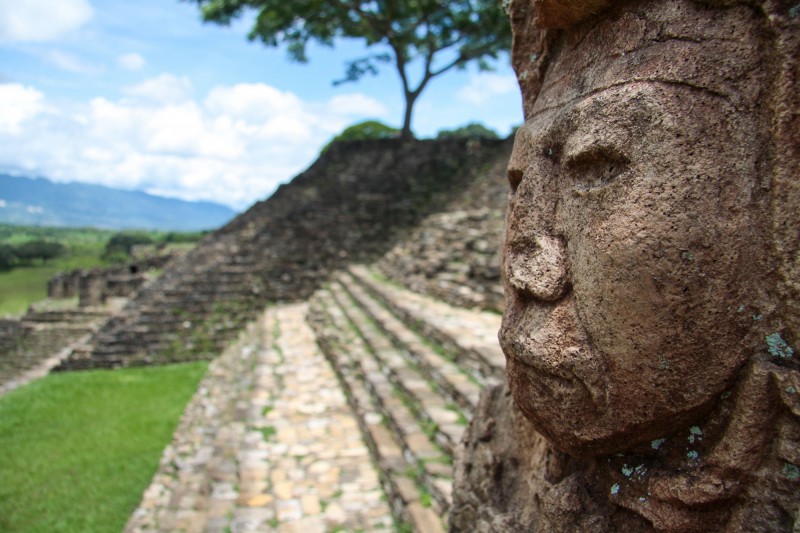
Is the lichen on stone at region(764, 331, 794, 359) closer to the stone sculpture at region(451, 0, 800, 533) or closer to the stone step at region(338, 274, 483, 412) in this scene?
the stone sculpture at region(451, 0, 800, 533)

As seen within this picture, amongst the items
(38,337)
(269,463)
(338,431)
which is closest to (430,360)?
(338,431)

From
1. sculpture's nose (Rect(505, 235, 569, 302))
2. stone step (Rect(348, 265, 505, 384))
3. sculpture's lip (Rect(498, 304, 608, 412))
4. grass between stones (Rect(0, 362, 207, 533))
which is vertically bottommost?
grass between stones (Rect(0, 362, 207, 533))

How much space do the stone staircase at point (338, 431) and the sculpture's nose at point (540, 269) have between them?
1.29m

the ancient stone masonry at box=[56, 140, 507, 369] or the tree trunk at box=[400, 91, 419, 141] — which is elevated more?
the tree trunk at box=[400, 91, 419, 141]

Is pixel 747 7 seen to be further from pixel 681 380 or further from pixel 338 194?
pixel 338 194

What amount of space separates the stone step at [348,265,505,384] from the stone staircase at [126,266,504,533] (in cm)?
2

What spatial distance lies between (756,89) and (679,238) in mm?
326

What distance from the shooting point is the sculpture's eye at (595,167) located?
1223 mm

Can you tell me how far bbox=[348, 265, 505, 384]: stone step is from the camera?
462 cm

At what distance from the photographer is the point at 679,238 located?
1123 mm

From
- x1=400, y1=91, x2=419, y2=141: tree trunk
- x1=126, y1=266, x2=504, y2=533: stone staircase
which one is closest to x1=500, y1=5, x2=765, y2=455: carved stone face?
x1=126, y1=266, x2=504, y2=533: stone staircase

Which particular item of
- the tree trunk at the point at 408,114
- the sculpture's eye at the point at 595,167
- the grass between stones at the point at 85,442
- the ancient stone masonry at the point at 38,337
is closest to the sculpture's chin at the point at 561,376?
the sculpture's eye at the point at 595,167

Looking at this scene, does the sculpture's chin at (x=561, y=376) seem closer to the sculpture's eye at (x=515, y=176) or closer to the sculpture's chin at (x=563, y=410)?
the sculpture's chin at (x=563, y=410)

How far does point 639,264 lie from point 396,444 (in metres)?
3.45
